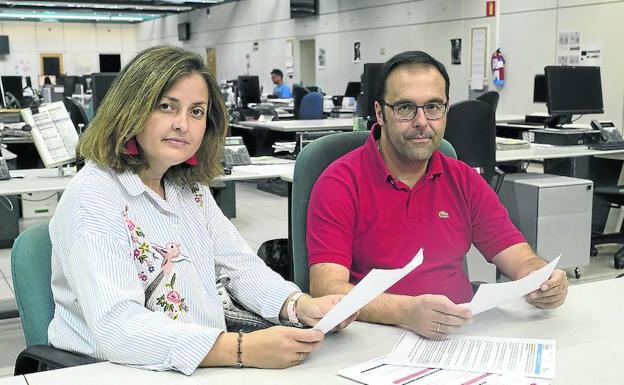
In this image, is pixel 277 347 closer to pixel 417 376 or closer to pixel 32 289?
pixel 417 376

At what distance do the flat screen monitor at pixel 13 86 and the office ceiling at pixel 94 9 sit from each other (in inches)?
346

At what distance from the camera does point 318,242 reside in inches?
74.8

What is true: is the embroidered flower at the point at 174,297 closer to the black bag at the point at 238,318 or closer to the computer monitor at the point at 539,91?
the black bag at the point at 238,318

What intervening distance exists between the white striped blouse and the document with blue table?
0.91 feet

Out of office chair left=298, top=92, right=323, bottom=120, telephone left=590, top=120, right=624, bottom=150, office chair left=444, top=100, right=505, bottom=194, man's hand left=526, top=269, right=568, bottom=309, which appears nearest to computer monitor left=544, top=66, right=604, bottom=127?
telephone left=590, top=120, right=624, bottom=150

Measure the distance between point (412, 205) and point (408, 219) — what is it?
42 mm

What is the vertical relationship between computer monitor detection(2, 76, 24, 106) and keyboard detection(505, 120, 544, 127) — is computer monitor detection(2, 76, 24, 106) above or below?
above

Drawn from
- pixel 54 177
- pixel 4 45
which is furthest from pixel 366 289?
pixel 4 45

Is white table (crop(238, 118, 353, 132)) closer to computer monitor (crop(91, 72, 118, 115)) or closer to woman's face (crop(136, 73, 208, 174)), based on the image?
computer monitor (crop(91, 72, 118, 115))

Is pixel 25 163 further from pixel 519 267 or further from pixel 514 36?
pixel 514 36

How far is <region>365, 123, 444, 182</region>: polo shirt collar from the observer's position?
6.62 ft

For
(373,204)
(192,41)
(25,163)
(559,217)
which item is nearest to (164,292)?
(373,204)

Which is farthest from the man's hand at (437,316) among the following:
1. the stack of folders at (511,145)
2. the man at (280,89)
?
the man at (280,89)

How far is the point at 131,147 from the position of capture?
1501mm
